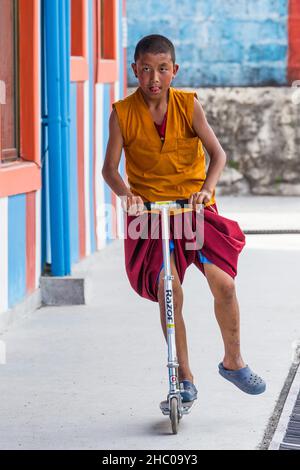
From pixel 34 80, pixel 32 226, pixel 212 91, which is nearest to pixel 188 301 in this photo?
pixel 32 226

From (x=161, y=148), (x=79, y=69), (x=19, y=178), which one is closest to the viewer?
(x=161, y=148)

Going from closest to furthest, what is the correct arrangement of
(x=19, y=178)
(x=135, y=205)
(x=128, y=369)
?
(x=135, y=205) < (x=128, y=369) < (x=19, y=178)

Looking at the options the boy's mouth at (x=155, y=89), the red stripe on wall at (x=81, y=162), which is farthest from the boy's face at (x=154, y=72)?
the red stripe on wall at (x=81, y=162)

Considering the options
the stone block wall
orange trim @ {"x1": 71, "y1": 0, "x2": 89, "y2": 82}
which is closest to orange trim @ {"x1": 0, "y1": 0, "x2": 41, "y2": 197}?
orange trim @ {"x1": 71, "y1": 0, "x2": 89, "y2": 82}

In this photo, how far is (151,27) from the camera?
18094 mm

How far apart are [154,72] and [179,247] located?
29.2 inches

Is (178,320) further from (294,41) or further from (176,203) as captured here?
(294,41)

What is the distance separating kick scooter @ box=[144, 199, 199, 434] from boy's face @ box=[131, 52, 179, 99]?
0.46 metres

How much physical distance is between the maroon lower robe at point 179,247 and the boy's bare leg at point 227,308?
43 millimetres

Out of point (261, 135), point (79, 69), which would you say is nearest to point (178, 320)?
point (79, 69)

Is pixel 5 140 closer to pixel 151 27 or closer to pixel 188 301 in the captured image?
pixel 188 301

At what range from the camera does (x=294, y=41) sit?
17.8m

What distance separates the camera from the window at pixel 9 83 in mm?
8273

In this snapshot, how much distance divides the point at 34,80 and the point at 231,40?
965cm
